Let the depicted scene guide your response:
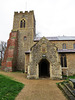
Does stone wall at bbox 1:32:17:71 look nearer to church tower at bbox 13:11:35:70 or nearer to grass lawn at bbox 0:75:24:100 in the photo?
church tower at bbox 13:11:35:70

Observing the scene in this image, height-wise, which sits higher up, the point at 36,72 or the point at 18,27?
the point at 18,27

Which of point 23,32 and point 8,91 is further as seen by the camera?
point 23,32

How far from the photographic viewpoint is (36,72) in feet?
46.4

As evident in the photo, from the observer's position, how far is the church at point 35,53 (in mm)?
14483

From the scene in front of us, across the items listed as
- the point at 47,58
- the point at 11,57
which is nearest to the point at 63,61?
the point at 47,58

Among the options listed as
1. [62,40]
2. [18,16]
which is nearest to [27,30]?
[18,16]

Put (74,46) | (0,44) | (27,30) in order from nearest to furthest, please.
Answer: (74,46), (27,30), (0,44)

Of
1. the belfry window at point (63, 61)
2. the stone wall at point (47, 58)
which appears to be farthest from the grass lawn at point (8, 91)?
the belfry window at point (63, 61)

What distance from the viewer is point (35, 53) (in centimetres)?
1521

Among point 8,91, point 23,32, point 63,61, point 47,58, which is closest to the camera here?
point 8,91

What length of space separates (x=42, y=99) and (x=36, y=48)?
10.3 meters

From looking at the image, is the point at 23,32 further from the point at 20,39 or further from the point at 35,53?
the point at 35,53

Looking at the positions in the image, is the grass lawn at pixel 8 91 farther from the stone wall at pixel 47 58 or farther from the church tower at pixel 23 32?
the church tower at pixel 23 32

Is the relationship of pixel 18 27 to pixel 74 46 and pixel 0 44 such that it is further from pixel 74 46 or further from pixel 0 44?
pixel 74 46
